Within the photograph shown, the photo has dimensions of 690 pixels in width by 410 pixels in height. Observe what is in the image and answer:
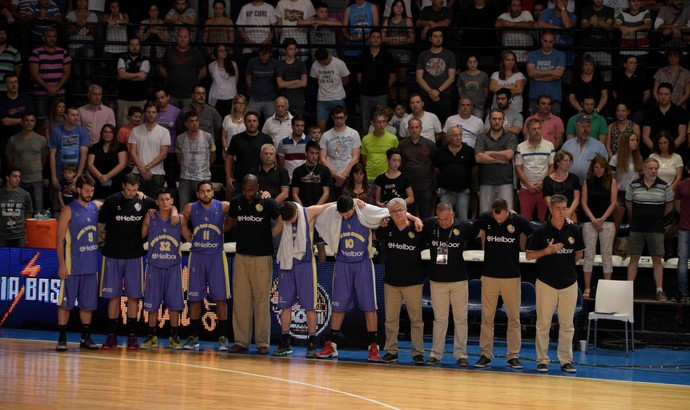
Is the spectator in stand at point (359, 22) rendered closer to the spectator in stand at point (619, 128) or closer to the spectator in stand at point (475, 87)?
the spectator in stand at point (475, 87)

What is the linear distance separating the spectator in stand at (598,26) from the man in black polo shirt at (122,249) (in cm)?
825

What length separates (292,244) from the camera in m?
13.1

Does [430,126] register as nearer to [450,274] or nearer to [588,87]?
[588,87]

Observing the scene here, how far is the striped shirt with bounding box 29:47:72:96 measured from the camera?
57.0ft

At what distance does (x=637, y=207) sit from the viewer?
14242mm

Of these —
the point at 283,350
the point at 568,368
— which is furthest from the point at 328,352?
the point at 568,368

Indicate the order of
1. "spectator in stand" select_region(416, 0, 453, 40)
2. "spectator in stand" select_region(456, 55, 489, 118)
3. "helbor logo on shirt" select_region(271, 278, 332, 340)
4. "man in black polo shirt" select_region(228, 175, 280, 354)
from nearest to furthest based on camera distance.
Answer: "man in black polo shirt" select_region(228, 175, 280, 354)
"helbor logo on shirt" select_region(271, 278, 332, 340)
"spectator in stand" select_region(456, 55, 489, 118)
"spectator in stand" select_region(416, 0, 453, 40)

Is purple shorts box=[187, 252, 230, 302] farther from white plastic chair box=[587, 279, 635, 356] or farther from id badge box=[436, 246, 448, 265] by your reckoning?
white plastic chair box=[587, 279, 635, 356]

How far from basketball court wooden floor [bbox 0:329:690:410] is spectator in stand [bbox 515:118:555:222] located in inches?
89.8

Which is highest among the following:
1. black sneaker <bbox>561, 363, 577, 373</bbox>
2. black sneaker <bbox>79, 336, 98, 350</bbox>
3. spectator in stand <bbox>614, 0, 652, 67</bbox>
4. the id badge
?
spectator in stand <bbox>614, 0, 652, 67</bbox>

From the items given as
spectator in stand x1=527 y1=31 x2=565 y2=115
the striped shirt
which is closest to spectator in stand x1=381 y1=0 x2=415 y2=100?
spectator in stand x1=527 y1=31 x2=565 y2=115

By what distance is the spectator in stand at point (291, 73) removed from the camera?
16594 millimetres

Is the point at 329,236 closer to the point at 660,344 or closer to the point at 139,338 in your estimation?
the point at 139,338

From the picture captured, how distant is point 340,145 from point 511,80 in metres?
3.04
